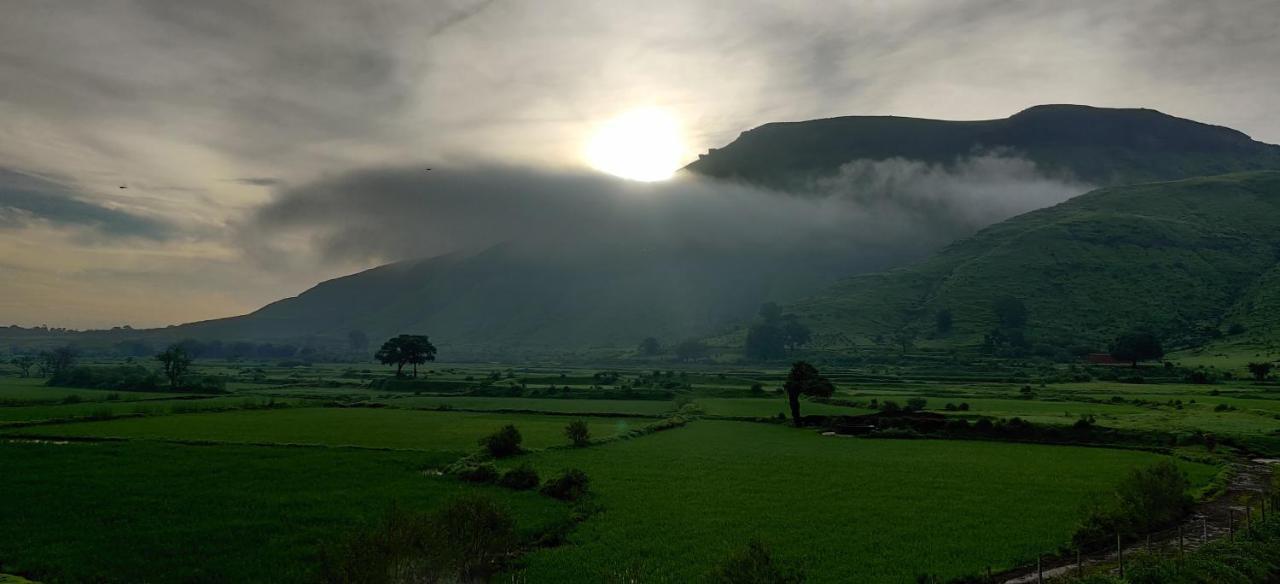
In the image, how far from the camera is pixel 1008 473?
43500 mm

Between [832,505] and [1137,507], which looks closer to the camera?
[1137,507]

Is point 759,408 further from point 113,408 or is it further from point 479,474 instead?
point 113,408

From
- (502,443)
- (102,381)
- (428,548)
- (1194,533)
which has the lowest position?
(1194,533)

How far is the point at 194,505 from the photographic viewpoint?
32.5 meters

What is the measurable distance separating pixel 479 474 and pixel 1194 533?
3820 cm

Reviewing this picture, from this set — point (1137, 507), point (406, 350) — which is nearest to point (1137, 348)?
point (1137, 507)

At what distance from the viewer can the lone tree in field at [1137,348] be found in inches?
5571

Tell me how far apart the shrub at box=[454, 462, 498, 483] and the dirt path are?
95.6 ft

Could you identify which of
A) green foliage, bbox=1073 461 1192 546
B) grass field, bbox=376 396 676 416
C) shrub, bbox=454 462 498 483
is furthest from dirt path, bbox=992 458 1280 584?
grass field, bbox=376 396 676 416

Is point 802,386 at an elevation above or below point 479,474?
above

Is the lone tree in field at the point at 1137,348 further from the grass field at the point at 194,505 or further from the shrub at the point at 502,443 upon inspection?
the grass field at the point at 194,505

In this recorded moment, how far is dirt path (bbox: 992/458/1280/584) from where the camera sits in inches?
982

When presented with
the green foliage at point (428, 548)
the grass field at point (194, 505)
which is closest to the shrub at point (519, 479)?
the grass field at point (194, 505)

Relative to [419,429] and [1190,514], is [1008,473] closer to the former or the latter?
[1190,514]
